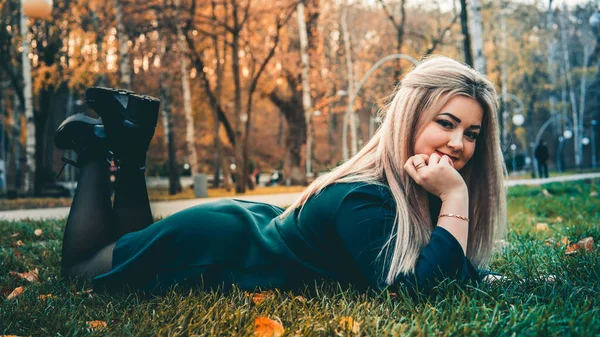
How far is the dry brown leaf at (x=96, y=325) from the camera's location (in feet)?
7.18

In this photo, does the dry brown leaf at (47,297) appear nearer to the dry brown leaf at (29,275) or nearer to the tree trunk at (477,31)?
the dry brown leaf at (29,275)

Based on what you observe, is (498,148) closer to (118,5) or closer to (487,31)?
(118,5)

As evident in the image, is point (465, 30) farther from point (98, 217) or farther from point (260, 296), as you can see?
point (260, 296)

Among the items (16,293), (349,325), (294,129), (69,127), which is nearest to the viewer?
(349,325)

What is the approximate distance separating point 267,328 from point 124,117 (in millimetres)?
1708

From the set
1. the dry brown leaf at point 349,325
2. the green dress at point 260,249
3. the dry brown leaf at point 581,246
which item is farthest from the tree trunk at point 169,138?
the dry brown leaf at point 349,325

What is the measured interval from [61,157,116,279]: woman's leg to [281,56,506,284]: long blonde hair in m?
1.19

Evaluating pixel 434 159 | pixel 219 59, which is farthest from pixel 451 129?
pixel 219 59

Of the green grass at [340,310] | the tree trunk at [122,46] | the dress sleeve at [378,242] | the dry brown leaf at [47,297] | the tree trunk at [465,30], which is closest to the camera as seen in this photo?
the green grass at [340,310]

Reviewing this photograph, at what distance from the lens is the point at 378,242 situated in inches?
93.0

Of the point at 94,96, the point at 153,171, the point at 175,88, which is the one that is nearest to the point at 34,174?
the point at 175,88

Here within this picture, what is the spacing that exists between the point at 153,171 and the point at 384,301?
39349mm

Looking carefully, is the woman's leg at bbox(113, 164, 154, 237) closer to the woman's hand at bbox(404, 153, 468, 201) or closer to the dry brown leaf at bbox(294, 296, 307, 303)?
the dry brown leaf at bbox(294, 296, 307, 303)

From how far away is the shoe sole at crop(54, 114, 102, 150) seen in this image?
331 centimetres
